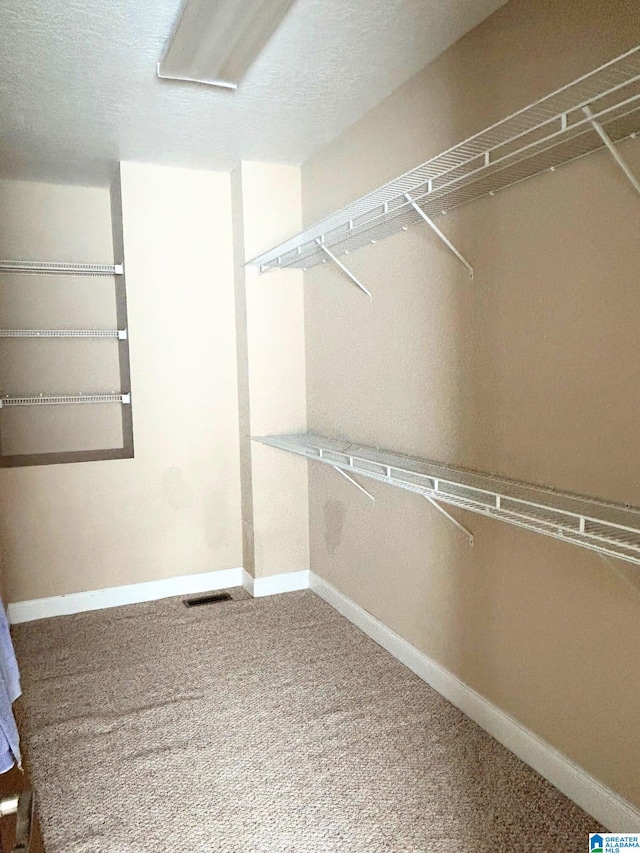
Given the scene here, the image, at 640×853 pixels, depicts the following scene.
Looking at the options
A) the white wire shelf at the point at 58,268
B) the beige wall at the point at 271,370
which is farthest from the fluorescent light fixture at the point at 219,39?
the white wire shelf at the point at 58,268

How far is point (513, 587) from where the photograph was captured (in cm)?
196

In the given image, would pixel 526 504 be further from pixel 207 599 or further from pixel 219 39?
pixel 207 599

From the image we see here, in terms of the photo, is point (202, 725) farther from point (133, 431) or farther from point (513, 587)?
point (133, 431)

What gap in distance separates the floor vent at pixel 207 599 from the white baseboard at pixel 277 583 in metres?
0.13

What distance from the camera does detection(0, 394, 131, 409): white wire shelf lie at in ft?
10.2

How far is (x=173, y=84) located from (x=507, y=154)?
1.26 meters

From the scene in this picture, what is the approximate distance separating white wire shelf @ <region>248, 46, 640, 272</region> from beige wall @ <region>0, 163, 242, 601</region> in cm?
89

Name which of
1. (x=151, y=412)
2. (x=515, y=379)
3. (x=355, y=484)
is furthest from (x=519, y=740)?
(x=151, y=412)

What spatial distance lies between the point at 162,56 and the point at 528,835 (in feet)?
8.25

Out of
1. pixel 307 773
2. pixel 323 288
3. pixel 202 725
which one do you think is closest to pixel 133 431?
pixel 323 288

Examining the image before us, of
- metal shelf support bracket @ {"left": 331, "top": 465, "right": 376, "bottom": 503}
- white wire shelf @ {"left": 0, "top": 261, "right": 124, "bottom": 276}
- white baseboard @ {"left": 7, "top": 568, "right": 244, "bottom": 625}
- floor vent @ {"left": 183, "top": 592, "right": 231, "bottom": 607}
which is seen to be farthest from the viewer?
floor vent @ {"left": 183, "top": 592, "right": 231, "bottom": 607}

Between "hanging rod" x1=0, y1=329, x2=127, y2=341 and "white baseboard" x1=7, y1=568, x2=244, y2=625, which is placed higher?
"hanging rod" x1=0, y1=329, x2=127, y2=341

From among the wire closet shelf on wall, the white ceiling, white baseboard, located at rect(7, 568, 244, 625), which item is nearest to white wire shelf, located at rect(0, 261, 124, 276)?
the wire closet shelf on wall

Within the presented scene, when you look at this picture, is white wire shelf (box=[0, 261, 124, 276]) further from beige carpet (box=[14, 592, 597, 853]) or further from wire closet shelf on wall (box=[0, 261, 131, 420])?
beige carpet (box=[14, 592, 597, 853])
